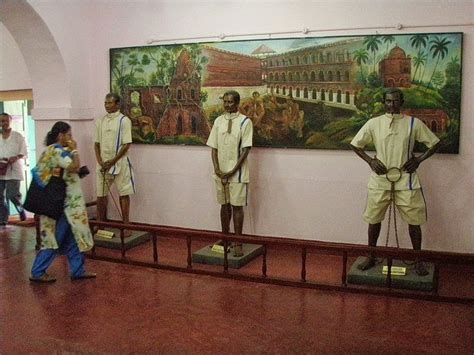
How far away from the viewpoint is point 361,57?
18.9 feet

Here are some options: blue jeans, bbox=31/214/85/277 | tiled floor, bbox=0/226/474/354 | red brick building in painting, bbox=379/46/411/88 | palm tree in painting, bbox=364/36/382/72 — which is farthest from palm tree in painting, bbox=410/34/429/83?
blue jeans, bbox=31/214/85/277

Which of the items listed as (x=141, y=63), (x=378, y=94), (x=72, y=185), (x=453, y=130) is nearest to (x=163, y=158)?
(x=141, y=63)

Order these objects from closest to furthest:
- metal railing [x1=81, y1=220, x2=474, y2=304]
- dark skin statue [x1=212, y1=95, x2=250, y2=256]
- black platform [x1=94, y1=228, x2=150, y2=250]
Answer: metal railing [x1=81, y1=220, x2=474, y2=304]
dark skin statue [x1=212, y1=95, x2=250, y2=256]
black platform [x1=94, y1=228, x2=150, y2=250]

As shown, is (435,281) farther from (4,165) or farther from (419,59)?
(4,165)

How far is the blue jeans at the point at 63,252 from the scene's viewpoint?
5109 millimetres

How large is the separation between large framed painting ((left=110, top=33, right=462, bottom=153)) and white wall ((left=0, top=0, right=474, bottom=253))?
14 cm

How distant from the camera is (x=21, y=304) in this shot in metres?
4.64

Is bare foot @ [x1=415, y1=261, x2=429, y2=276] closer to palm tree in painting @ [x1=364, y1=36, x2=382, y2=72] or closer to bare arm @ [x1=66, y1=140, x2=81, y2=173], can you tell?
palm tree in painting @ [x1=364, y1=36, x2=382, y2=72]

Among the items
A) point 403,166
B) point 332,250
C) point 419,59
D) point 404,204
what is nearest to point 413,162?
point 403,166

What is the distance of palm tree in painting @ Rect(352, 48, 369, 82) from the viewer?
226 inches

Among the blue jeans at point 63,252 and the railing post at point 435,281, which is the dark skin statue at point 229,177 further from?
the railing post at point 435,281

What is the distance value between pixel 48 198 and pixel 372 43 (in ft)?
11.7

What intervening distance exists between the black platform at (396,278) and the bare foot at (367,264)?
0.03 meters

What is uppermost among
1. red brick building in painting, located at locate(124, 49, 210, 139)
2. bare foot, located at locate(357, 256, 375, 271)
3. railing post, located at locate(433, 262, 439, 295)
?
red brick building in painting, located at locate(124, 49, 210, 139)
